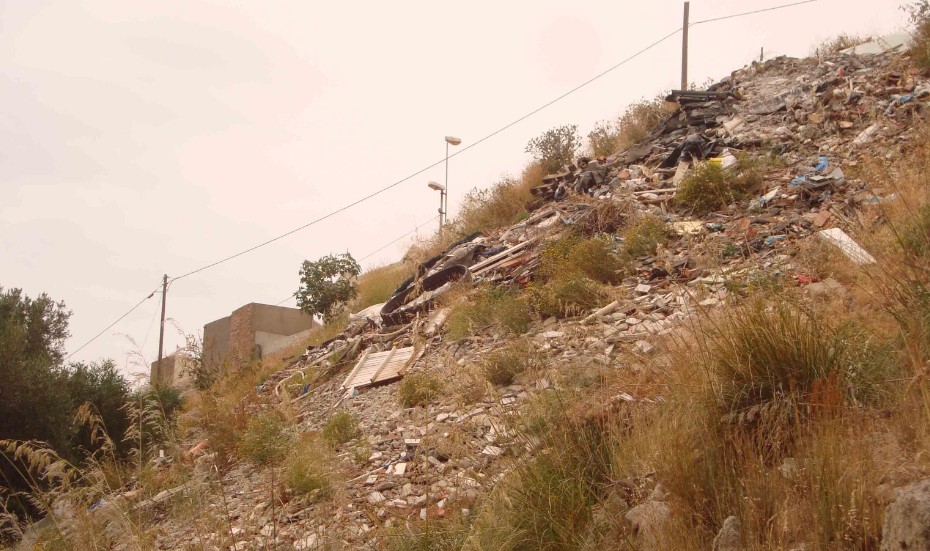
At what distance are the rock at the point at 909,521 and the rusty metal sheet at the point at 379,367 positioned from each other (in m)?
6.39

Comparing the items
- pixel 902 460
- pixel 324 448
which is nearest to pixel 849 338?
pixel 902 460

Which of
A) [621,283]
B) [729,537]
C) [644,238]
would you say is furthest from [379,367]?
[729,537]

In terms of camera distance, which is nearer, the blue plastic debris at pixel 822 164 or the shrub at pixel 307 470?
the shrub at pixel 307 470

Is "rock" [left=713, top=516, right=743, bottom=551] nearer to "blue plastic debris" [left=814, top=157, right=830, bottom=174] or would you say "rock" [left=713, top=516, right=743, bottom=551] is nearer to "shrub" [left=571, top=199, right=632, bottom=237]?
"shrub" [left=571, top=199, right=632, bottom=237]

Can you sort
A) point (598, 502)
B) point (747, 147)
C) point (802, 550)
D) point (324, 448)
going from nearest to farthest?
point (802, 550) → point (598, 502) → point (324, 448) → point (747, 147)

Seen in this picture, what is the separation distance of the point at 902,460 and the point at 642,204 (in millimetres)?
8062

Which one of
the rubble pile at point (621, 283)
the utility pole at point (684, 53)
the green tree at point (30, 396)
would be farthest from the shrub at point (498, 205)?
the green tree at point (30, 396)

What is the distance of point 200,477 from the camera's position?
11.5 ft

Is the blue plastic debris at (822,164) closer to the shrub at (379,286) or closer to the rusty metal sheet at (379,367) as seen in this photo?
the rusty metal sheet at (379,367)

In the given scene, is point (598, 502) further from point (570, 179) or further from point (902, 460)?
point (570, 179)

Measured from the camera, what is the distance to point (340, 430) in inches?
251

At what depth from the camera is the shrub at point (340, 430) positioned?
6.24 meters

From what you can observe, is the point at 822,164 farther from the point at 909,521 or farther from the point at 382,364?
the point at 909,521

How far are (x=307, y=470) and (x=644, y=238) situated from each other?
5217 mm
